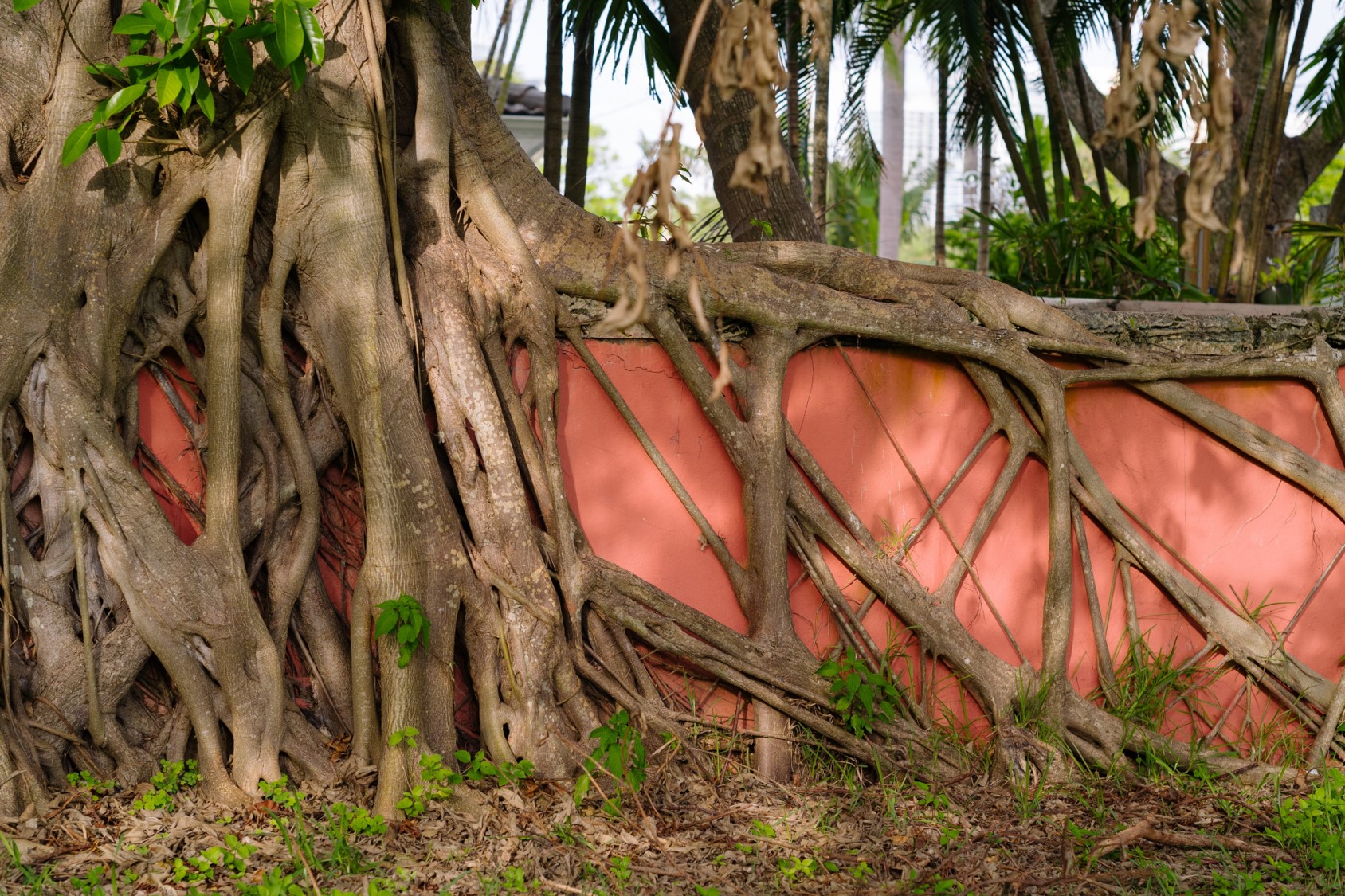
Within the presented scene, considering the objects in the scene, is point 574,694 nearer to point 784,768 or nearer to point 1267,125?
point 784,768

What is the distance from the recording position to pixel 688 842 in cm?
338

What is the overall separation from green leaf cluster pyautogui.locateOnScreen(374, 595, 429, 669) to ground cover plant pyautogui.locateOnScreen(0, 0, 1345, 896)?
0.5 inches

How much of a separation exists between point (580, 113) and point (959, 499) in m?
3.74

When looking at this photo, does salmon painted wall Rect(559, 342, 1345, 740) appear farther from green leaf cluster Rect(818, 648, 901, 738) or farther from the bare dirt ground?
the bare dirt ground

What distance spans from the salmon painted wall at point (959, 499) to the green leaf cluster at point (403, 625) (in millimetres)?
430

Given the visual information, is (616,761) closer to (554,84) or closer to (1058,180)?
(554,84)

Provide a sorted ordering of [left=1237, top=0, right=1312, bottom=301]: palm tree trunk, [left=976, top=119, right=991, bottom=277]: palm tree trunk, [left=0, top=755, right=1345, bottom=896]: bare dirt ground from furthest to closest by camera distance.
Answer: [left=976, top=119, right=991, bottom=277]: palm tree trunk → [left=1237, top=0, right=1312, bottom=301]: palm tree trunk → [left=0, top=755, right=1345, bottom=896]: bare dirt ground

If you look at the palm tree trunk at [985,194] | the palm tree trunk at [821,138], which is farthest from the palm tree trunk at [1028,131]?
the palm tree trunk at [821,138]

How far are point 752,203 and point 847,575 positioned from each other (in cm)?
213

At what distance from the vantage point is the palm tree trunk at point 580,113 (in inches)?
259

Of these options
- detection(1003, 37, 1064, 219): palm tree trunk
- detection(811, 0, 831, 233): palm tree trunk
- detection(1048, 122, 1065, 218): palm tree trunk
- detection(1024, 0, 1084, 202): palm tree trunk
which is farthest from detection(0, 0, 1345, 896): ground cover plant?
detection(1003, 37, 1064, 219): palm tree trunk

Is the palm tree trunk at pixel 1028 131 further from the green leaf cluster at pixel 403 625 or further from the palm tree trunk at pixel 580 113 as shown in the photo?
the green leaf cluster at pixel 403 625

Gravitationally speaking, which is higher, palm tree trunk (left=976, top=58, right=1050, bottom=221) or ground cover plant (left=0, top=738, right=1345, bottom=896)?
palm tree trunk (left=976, top=58, right=1050, bottom=221)

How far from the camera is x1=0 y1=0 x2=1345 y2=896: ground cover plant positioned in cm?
334
